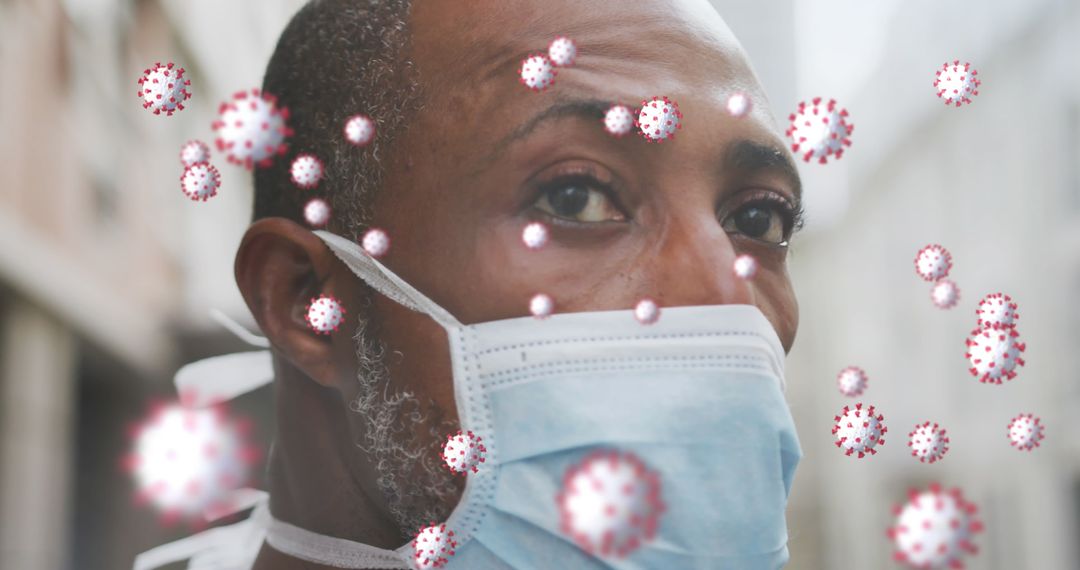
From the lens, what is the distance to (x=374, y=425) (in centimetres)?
112

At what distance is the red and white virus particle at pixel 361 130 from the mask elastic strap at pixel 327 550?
0.45 meters

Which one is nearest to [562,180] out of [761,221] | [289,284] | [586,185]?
[586,185]

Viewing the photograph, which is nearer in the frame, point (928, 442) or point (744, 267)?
point (928, 442)

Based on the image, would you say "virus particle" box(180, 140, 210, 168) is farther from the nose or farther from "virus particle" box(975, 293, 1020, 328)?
"virus particle" box(975, 293, 1020, 328)

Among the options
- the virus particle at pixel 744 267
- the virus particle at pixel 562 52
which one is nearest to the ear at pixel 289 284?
the virus particle at pixel 562 52

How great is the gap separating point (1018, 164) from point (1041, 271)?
2.65ft

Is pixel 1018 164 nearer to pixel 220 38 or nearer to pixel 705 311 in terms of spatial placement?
pixel 220 38

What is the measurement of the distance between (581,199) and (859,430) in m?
0.36

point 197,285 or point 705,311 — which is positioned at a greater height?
point 197,285

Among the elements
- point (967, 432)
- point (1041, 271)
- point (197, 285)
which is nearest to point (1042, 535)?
point (967, 432)

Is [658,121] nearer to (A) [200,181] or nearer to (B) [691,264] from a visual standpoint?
(B) [691,264]

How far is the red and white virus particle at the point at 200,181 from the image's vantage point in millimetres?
1044

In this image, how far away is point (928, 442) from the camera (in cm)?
100

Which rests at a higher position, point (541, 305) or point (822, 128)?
point (822, 128)
